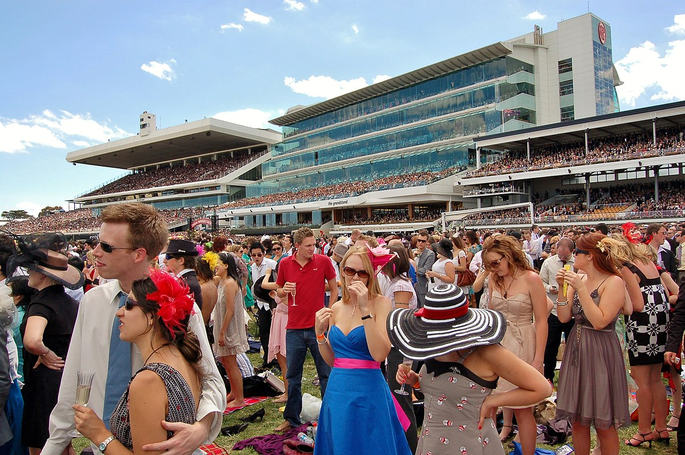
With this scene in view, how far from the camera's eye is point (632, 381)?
4555mm

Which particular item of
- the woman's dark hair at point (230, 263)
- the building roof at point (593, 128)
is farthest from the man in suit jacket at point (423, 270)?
the building roof at point (593, 128)

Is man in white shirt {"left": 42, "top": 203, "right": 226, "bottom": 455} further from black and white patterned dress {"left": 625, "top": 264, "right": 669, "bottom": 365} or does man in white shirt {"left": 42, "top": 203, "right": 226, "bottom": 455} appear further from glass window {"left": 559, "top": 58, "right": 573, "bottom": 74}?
glass window {"left": 559, "top": 58, "right": 573, "bottom": 74}

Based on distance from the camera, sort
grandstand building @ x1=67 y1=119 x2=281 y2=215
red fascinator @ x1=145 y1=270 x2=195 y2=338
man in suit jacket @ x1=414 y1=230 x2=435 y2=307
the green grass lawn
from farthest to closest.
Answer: grandstand building @ x1=67 y1=119 x2=281 y2=215, man in suit jacket @ x1=414 y1=230 x2=435 y2=307, the green grass lawn, red fascinator @ x1=145 y1=270 x2=195 y2=338

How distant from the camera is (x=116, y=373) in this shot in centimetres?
207

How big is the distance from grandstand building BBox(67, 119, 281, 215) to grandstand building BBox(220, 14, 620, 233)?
36.1 ft

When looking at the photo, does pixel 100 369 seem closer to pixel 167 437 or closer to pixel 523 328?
pixel 167 437

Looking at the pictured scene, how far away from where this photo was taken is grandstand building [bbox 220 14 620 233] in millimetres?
43219

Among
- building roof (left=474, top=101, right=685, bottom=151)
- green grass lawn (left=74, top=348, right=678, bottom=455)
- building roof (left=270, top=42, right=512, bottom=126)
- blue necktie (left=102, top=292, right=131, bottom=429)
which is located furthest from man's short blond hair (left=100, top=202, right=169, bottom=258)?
building roof (left=270, top=42, right=512, bottom=126)

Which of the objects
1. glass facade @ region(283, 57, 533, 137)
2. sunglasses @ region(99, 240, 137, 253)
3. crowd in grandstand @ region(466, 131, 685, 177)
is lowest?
sunglasses @ region(99, 240, 137, 253)

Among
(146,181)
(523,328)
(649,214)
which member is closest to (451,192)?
(649,214)

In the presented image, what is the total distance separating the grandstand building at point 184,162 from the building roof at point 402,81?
827cm

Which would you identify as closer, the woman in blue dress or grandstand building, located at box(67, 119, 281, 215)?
the woman in blue dress

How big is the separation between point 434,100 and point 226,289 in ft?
147

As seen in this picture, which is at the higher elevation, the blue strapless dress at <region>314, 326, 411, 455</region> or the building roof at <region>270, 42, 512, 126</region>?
the building roof at <region>270, 42, 512, 126</region>
